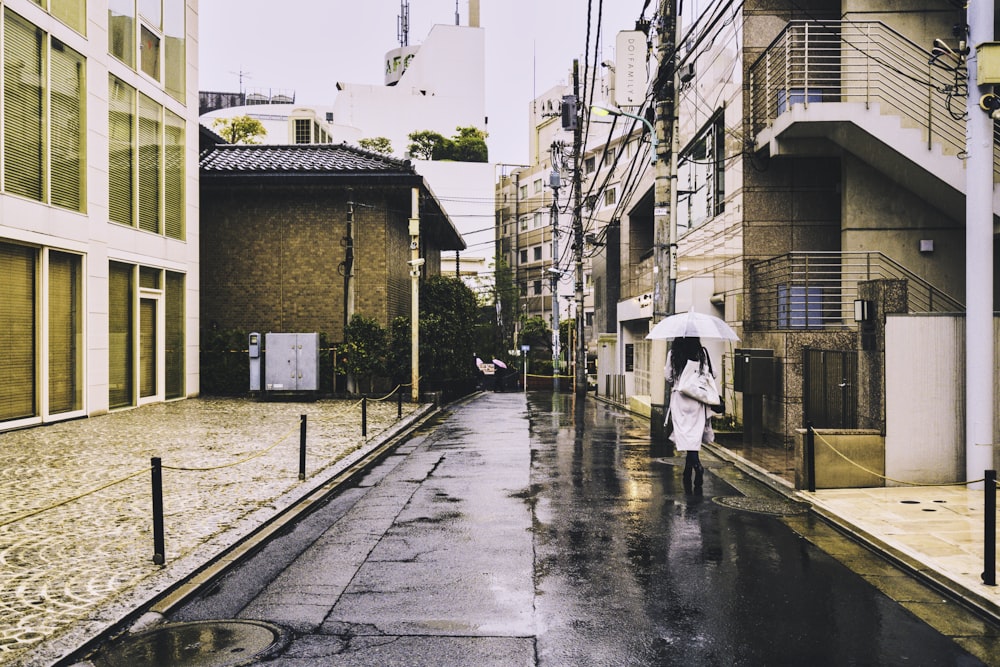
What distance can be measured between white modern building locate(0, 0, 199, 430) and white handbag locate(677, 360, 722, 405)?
1242 centimetres

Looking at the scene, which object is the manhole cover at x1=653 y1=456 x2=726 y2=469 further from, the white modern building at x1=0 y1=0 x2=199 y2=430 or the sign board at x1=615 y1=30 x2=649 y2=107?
the white modern building at x1=0 y1=0 x2=199 y2=430

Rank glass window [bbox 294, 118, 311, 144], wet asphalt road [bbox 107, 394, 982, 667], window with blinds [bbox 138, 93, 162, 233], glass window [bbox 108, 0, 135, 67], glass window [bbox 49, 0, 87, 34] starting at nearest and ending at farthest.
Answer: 1. wet asphalt road [bbox 107, 394, 982, 667]
2. glass window [bbox 49, 0, 87, 34]
3. glass window [bbox 108, 0, 135, 67]
4. window with blinds [bbox 138, 93, 162, 233]
5. glass window [bbox 294, 118, 311, 144]

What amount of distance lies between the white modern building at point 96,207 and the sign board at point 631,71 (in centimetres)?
1154

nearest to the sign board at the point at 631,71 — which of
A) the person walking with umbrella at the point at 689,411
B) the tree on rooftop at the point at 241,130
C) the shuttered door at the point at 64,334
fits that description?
the person walking with umbrella at the point at 689,411

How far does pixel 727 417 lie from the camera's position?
55.5 ft

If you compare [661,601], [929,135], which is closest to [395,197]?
[929,135]

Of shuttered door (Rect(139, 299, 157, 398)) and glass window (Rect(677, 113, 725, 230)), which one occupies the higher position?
glass window (Rect(677, 113, 725, 230))

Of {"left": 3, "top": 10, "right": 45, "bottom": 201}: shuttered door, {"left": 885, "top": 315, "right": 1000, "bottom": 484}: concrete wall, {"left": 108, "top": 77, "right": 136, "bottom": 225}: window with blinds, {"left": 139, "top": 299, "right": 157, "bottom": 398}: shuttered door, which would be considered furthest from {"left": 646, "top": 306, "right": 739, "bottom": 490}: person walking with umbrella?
{"left": 139, "top": 299, "right": 157, "bottom": 398}: shuttered door

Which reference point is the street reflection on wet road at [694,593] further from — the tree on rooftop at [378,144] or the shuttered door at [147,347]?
the tree on rooftop at [378,144]

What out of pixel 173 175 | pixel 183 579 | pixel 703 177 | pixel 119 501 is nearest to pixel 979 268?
pixel 183 579

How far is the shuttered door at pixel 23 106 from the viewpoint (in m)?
15.4

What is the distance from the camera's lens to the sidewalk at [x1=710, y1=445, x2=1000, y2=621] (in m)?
6.40

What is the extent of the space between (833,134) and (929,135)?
1603mm

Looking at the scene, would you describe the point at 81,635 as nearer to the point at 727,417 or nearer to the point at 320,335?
the point at 727,417
